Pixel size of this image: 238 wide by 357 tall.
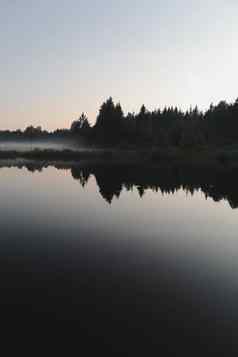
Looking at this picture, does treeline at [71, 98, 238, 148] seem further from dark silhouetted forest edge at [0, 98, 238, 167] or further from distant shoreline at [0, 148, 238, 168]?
distant shoreline at [0, 148, 238, 168]

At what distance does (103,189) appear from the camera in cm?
2927

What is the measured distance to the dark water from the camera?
702 centimetres

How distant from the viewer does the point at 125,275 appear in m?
10.2

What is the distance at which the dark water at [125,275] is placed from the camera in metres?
7.02

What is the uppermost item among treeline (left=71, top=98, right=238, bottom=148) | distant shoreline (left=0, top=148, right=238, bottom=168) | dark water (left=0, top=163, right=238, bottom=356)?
treeline (left=71, top=98, right=238, bottom=148)

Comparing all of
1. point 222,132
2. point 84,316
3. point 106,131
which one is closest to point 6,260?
point 84,316

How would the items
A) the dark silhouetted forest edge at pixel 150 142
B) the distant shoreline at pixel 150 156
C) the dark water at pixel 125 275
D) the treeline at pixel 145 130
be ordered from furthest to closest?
1. the treeline at pixel 145 130
2. the dark silhouetted forest edge at pixel 150 142
3. the distant shoreline at pixel 150 156
4. the dark water at pixel 125 275

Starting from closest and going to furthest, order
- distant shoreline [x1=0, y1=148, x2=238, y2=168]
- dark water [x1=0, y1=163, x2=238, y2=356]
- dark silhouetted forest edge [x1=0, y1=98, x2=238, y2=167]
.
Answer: dark water [x1=0, y1=163, x2=238, y2=356] < distant shoreline [x1=0, y1=148, x2=238, y2=168] < dark silhouetted forest edge [x1=0, y1=98, x2=238, y2=167]

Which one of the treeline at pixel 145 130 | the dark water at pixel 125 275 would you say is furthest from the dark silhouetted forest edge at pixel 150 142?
the dark water at pixel 125 275

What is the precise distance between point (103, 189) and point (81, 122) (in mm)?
109289

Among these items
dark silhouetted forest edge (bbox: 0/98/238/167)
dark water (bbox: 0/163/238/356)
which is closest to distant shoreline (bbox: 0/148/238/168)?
dark silhouetted forest edge (bbox: 0/98/238/167)

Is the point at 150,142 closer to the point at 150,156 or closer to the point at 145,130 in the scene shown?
the point at 145,130

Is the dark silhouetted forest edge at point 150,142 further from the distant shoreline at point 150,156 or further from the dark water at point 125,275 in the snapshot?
Result: the dark water at point 125,275

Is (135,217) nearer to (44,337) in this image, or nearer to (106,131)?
(44,337)
